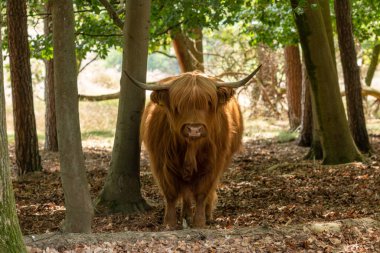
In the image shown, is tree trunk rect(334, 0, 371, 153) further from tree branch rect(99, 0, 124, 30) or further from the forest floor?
tree branch rect(99, 0, 124, 30)

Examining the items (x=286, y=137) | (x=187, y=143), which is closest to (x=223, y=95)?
(x=187, y=143)

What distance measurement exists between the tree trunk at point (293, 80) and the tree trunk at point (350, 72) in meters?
6.34

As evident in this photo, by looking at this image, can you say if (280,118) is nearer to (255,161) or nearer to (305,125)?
(305,125)

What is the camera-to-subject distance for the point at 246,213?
845cm

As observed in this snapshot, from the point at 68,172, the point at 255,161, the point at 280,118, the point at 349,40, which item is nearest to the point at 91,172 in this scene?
the point at 255,161

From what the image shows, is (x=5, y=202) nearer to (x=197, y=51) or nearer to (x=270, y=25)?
(x=270, y=25)

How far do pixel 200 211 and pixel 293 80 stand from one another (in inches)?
505

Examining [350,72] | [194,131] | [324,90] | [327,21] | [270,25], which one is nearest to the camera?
[194,131]

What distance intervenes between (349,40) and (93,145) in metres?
8.40

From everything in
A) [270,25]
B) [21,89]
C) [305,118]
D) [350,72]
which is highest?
[270,25]

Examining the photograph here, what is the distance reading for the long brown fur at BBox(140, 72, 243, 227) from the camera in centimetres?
773

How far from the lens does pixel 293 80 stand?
67.1 ft

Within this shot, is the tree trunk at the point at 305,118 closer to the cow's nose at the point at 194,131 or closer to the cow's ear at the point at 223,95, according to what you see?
the cow's ear at the point at 223,95

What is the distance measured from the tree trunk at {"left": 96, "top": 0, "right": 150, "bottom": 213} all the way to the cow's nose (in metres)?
1.44
